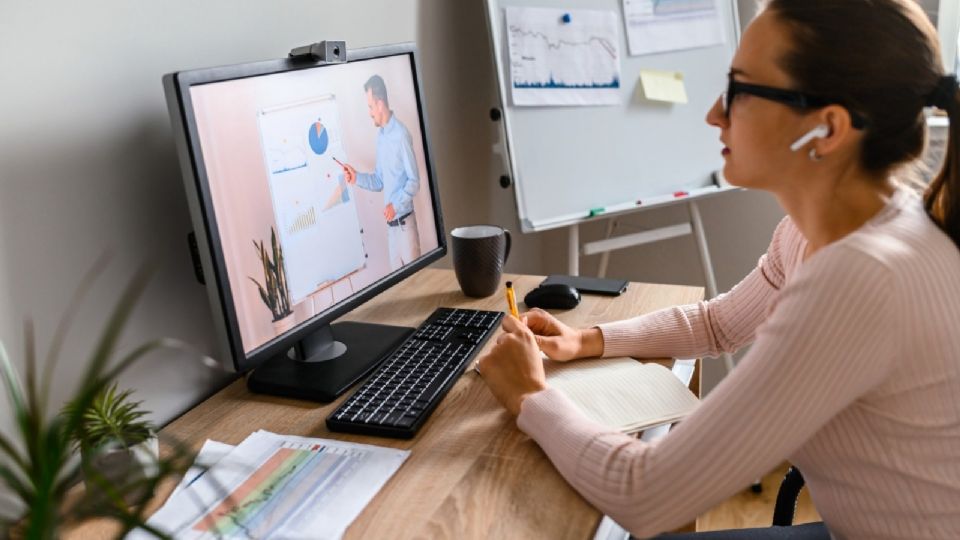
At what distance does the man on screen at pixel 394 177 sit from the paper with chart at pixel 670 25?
862 millimetres

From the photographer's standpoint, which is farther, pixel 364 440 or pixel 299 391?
pixel 299 391

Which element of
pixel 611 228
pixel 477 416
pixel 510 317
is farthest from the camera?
pixel 611 228

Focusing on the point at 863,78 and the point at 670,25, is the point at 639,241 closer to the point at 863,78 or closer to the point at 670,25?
the point at 670,25

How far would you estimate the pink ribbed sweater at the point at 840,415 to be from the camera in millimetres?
798

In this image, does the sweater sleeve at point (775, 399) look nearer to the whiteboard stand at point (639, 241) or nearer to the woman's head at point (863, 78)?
the woman's head at point (863, 78)

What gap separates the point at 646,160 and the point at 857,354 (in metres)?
1.34

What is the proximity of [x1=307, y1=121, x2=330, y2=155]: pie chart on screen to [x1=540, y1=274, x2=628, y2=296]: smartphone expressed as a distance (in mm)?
532

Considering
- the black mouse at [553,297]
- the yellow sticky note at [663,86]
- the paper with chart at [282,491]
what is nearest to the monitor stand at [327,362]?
the paper with chart at [282,491]

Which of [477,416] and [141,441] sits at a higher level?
[141,441]

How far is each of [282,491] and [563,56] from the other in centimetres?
136

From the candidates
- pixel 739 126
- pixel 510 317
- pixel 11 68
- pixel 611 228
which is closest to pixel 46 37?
pixel 11 68

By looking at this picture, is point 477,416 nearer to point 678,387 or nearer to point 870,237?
point 678,387

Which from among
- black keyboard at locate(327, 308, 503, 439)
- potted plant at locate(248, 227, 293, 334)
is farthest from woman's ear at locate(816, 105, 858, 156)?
potted plant at locate(248, 227, 293, 334)

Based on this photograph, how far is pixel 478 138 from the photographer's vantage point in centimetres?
208
